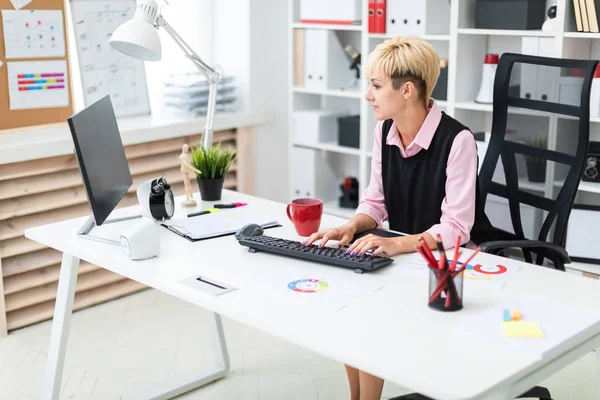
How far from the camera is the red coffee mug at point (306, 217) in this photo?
7.28 ft

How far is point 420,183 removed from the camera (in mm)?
2361

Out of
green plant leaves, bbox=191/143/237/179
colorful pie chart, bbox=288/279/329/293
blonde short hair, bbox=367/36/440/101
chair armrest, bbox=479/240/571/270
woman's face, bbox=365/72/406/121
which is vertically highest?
blonde short hair, bbox=367/36/440/101

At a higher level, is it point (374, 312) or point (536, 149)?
point (536, 149)

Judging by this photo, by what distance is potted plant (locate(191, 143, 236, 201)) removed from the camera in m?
2.62

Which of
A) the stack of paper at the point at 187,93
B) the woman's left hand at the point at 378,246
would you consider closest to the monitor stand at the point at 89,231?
the woman's left hand at the point at 378,246

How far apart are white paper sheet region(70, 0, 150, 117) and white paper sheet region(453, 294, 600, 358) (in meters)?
2.48

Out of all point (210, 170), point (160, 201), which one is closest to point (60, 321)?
point (160, 201)

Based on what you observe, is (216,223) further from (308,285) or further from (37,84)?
(37,84)

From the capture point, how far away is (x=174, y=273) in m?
1.93

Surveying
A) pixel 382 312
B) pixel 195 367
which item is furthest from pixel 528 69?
pixel 195 367

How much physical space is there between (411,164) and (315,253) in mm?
546

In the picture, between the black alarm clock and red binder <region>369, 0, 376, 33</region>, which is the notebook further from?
red binder <region>369, 0, 376, 33</region>

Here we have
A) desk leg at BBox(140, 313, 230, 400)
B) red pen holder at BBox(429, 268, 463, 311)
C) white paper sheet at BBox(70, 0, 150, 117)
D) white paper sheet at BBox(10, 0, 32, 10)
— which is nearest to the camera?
red pen holder at BBox(429, 268, 463, 311)

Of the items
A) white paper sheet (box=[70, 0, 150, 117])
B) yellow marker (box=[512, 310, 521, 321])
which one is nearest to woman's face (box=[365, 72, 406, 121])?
yellow marker (box=[512, 310, 521, 321])
